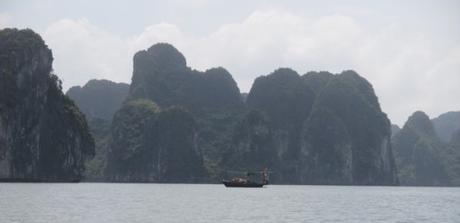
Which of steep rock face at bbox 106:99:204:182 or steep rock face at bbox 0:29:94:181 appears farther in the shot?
steep rock face at bbox 106:99:204:182

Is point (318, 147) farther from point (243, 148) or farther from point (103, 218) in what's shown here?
point (103, 218)

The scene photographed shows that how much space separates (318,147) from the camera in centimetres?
19512

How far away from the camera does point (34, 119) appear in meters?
126

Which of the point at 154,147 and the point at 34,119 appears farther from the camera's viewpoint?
the point at 154,147

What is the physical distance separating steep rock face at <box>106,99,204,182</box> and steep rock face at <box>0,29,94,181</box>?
33338 mm

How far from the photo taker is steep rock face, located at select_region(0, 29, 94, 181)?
12012 cm

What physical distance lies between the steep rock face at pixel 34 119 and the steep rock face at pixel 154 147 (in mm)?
33338

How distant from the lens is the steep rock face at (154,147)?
172750 mm

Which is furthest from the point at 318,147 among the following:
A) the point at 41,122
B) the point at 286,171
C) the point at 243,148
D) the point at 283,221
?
the point at 283,221

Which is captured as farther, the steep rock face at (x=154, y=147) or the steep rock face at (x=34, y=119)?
the steep rock face at (x=154, y=147)

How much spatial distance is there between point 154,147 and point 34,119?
178 ft

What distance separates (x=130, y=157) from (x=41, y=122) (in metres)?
46.6

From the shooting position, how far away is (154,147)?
582ft

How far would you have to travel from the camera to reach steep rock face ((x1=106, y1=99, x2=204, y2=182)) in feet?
567
